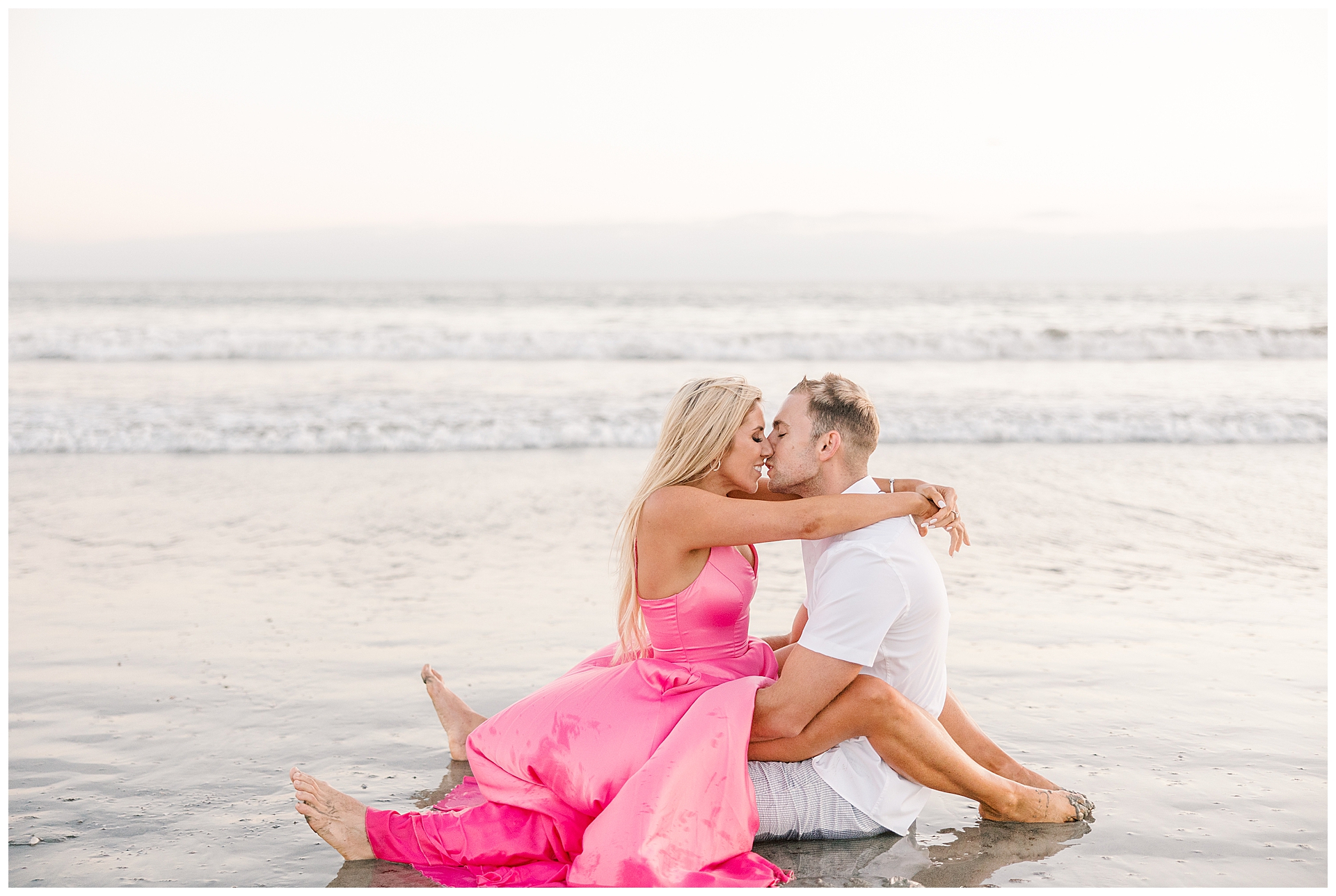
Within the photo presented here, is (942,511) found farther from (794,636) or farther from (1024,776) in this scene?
(1024,776)

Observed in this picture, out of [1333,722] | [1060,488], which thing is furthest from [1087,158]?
[1333,722]

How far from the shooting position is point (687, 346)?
2000 cm

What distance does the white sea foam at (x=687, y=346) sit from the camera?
18.8m

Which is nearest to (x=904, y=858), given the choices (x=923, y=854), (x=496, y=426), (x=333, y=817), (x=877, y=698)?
(x=923, y=854)

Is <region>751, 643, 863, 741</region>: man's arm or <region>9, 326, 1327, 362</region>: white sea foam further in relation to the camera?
<region>9, 326, 1327, 362</region>: white sea foam

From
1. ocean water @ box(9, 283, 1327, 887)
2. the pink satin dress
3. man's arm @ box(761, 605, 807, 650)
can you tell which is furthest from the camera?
man's arm @ box(761, 605, 807, 650)

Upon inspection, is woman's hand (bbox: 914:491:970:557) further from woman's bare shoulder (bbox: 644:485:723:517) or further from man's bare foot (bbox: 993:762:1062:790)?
man's bare foot (bbox: 993:762:1062:790)

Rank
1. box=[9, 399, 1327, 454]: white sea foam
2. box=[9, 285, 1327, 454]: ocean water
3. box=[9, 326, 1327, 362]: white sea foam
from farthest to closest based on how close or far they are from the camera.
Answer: box=[9, 326, 1327, 362]: white sea foam → box=[9, 285, 1327, 454]: ocean water → box=[9, 399, 1327, 454]: white sea foam

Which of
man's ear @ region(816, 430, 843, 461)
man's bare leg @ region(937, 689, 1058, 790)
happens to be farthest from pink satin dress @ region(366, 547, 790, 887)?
man's bare leg @ region(937, 689, 1058, 790)

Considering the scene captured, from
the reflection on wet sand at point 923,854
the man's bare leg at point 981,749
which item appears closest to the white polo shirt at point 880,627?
the reflection on wet sand at point 923,854

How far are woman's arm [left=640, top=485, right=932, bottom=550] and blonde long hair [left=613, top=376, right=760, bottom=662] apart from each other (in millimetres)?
115

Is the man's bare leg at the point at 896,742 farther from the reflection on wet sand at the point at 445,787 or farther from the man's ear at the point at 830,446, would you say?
the reflection on wet sand at the point at 445,787

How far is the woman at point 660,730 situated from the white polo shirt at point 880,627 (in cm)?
12

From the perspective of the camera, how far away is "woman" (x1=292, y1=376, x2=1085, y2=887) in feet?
9.27
